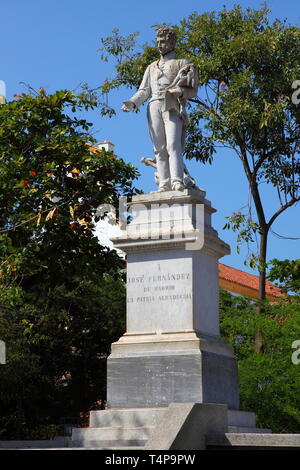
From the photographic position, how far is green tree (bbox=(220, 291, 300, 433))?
65.3 ft

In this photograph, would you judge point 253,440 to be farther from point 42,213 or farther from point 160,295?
point 42,213

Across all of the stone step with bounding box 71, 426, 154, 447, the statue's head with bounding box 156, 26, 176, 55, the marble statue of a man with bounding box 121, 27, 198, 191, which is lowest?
the stone step with bounding box 71, 426, 154, 447

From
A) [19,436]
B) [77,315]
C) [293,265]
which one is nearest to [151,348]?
[293,265]

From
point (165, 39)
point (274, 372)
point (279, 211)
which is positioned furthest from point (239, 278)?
point (165, 39)

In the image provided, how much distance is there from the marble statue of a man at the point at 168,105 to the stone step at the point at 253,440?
4317 mm

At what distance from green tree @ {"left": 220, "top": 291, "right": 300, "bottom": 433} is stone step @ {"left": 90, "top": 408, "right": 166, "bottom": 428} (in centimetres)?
889

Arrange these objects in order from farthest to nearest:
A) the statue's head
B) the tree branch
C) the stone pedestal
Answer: the tree branch
the statue's head
the stone pedestal

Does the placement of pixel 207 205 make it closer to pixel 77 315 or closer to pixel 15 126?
pixel 15 126

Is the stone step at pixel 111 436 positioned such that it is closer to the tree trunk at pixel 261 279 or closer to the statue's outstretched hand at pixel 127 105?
the statue's outstretched hand at pixel 127 105

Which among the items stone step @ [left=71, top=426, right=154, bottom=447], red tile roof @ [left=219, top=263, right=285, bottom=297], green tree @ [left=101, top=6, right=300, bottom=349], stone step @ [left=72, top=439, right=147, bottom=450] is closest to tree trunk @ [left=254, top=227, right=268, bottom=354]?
green tree @ [left=101, top=6, right=300, bottom=349]

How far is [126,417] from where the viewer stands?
37.1 feet

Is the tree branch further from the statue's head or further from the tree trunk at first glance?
the statue's head

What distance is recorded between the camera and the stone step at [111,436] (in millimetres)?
10641

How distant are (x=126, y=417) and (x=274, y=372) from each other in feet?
31.5
